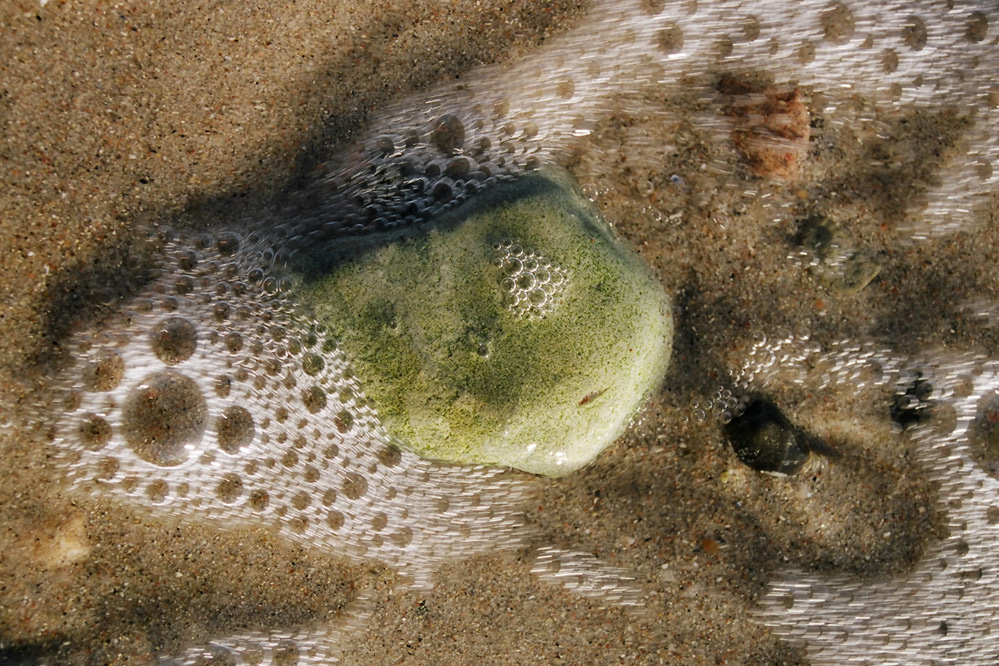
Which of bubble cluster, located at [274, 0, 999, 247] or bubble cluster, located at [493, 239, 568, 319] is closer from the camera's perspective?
bubble cluster, located at [493, 239, 568, 319]

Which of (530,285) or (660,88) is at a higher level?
(660,88)

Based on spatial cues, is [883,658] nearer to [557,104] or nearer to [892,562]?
[892,562]

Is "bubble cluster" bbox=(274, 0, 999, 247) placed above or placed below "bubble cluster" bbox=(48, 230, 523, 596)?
above

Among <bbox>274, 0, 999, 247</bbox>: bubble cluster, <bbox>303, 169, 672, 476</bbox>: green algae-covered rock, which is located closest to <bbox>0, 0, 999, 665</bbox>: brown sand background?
<bbox>274, 0, 999, 247</bbox>: bubble cluster

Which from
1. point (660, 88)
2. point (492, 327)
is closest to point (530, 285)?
point (492, 327)

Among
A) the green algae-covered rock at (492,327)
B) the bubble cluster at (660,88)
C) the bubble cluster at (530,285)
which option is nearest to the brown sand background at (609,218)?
the bubble cluster at (660,88)

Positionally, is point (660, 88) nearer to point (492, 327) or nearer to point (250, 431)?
point (492, 327)

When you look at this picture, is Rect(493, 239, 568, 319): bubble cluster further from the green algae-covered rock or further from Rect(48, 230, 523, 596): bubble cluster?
Rect(48, 230, 523, 596): bubble cluster
